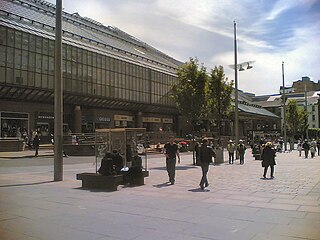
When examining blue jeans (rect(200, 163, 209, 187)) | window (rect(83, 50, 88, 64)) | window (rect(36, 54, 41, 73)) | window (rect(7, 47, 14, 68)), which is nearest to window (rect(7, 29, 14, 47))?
window (rect(7, 47, 14, 68))

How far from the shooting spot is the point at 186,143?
40656 mm

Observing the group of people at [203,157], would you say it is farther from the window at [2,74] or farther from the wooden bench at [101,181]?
the window at [2,74]

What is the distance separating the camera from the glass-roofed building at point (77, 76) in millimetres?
40281

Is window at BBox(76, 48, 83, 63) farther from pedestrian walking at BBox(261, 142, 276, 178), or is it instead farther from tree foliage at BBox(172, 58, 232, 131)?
pedestrian walking at BBox(261, 142, 276, 178)

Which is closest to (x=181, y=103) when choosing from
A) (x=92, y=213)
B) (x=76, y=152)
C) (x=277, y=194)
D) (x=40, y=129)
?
(x=76, y=152)

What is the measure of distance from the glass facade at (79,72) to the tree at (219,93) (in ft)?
18.7

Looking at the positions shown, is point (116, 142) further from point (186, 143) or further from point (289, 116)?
point (289, 116)

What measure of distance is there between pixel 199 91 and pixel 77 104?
2848 cm

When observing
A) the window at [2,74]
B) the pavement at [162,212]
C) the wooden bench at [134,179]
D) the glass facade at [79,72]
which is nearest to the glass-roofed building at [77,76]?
the glass facade at [79,72]

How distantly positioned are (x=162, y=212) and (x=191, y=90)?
17.0m

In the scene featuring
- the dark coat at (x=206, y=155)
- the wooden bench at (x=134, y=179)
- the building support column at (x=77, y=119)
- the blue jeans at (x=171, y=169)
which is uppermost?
the building support column at (x=77, y=119)

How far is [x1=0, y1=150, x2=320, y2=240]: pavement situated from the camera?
6066mm

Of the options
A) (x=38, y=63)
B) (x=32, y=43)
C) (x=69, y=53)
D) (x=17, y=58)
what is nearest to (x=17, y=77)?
(x=17, y=58)

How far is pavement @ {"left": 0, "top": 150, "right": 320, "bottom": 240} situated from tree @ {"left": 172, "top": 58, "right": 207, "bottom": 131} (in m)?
12.3
